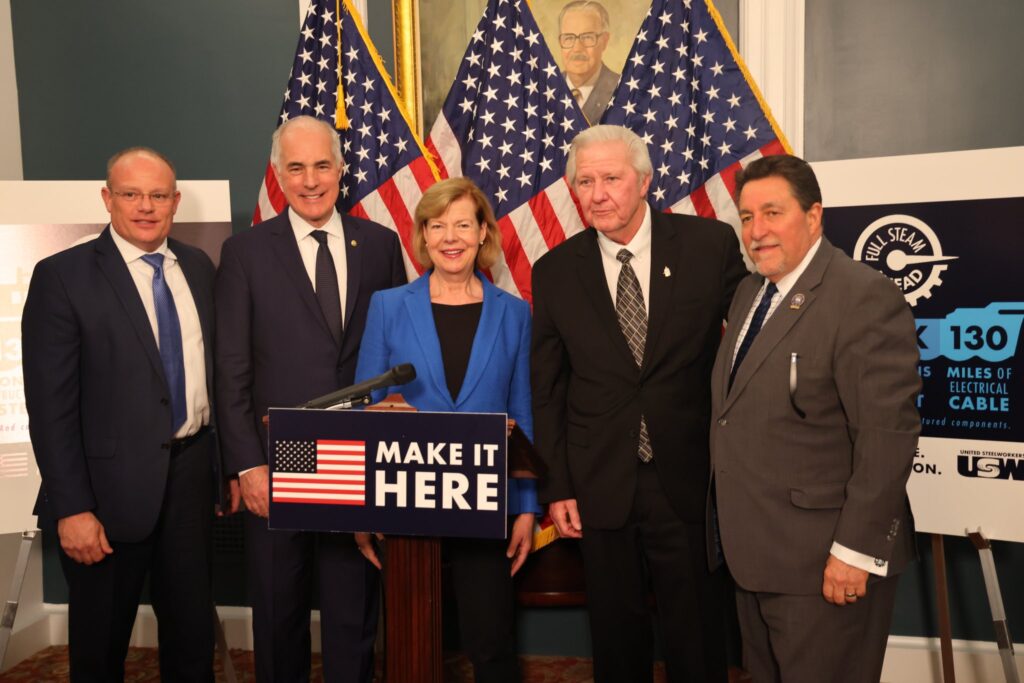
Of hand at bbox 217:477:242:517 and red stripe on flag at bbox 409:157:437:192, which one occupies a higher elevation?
red stripe on flag at bbox 409:157:437:192

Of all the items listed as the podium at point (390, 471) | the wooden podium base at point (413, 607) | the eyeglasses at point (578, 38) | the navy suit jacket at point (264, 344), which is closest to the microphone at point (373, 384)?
the podium at point (390, 471)

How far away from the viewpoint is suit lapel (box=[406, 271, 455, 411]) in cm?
235

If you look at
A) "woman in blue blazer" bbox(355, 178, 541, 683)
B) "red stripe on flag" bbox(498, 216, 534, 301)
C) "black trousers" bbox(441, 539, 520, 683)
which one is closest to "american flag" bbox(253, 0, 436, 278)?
"red stripe on flag" bbox(498, 216, 534, 301)

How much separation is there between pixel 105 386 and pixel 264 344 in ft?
1.69

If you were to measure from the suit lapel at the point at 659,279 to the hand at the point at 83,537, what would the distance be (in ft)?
6.02

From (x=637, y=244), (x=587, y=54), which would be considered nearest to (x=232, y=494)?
(x=637, y=244)

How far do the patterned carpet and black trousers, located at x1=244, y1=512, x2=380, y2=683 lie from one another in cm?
79

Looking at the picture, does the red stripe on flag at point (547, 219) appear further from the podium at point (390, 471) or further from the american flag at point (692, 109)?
the podium at point (390, 471)

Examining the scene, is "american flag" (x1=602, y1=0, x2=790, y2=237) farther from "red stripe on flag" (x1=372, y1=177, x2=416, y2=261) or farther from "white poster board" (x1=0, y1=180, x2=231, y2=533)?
"white poster board" (x1=0, y1=180, x2=231, y2=533)

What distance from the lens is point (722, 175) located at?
3.12 meters

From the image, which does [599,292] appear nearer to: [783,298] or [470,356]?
[470,356]

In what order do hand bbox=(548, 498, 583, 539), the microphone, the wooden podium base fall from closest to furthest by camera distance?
the microphone → the wooden podium base → hand bbox=(548, 498, 583, 539)

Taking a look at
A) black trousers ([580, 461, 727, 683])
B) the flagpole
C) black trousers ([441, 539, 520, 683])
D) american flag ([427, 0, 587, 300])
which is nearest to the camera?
black trousers ([441, 539, 520, 683])

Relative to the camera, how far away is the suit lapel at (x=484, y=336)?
2356 millimetres
